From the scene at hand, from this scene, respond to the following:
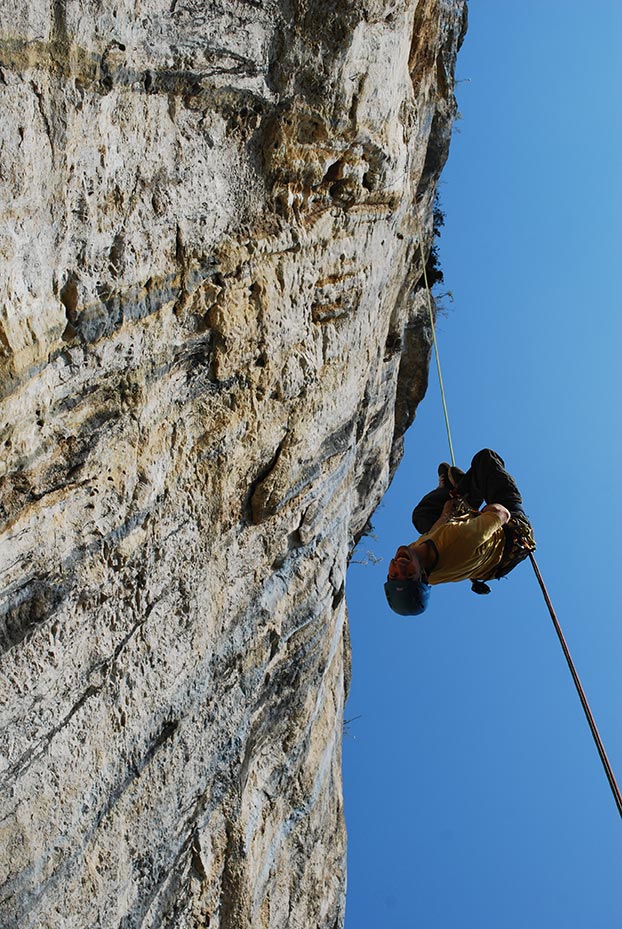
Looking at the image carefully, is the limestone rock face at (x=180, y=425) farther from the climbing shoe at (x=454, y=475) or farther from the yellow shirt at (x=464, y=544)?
the climbing shoe at (x=454, y=475)

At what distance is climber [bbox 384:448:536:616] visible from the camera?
5441 mm

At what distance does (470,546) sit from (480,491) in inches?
51.9

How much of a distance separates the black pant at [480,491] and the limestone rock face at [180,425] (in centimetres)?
115

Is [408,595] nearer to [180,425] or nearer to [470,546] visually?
[470,546]

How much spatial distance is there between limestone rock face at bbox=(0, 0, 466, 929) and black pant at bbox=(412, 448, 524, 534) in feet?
3.79

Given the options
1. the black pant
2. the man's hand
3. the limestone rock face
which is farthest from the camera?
the black pant

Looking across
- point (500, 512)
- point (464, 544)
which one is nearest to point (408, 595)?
point (464, 544)

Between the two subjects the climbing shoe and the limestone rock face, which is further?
the climbing shoe

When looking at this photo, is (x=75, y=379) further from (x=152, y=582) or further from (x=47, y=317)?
(x=152, y=582)

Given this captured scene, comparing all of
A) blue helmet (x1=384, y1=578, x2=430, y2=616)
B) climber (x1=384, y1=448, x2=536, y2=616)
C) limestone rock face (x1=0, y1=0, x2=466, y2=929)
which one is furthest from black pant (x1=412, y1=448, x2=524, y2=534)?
blue helmet (x1=384, y1=578, x2=430, y2=616)

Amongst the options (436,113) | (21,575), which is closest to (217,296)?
(21,575)

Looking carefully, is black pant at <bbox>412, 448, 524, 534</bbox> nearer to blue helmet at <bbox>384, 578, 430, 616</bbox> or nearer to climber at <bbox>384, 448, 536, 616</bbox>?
climber at <bbox>384, 448, 536, 616</bbox>

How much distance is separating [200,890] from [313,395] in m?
3.22

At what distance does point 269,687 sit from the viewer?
5.42 m
